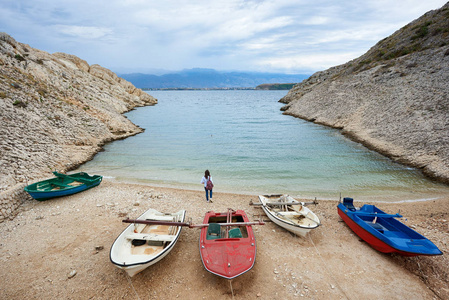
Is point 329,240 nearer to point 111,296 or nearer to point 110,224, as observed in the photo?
point 111,296

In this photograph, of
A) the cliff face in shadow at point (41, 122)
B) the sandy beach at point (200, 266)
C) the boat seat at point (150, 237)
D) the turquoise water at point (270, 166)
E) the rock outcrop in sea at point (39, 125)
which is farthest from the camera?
the turquoise water at point (270, 166)

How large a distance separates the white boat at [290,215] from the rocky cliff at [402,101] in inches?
563

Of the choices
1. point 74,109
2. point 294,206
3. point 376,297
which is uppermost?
point 74,109

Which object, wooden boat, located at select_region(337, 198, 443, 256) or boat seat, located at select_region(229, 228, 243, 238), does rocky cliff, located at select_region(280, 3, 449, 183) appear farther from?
boat seat, located at select_region(229, 228, 243, 238)

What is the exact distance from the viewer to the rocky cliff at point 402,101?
2142 centimetres

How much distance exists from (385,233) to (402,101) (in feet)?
94.5

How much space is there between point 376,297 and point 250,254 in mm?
4644

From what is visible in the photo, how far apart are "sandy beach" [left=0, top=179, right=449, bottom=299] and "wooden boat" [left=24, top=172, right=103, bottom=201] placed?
3.66 feet

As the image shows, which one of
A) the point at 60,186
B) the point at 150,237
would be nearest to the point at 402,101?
the point at 150,237

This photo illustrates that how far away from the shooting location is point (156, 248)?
873cm

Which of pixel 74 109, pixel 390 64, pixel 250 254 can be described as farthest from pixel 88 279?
pixel 390 64

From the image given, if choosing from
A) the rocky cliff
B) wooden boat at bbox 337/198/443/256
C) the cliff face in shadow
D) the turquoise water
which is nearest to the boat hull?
wooden boat at bbox 337/198/443/256

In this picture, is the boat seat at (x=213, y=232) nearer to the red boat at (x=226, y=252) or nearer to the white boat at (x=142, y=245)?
the red boat at (x=226, y=252)

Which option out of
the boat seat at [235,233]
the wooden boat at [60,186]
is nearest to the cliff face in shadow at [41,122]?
the wooden boat at [60,186]
